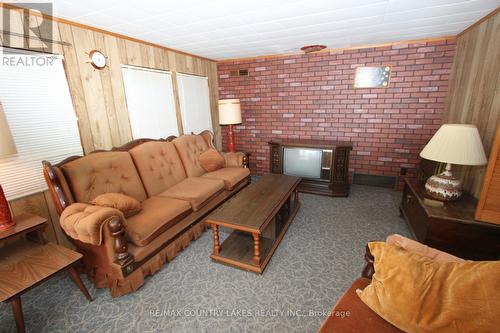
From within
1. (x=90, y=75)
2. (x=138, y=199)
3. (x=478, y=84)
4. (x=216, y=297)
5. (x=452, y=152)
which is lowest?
(x=216, y=297)

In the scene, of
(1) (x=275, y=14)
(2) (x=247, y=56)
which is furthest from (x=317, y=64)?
(1) (x=275, y=14)

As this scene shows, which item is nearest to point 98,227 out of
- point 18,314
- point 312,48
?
point 18,314

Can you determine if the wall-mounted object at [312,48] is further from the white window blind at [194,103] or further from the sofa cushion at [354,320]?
the sofa cushion at [354,320]

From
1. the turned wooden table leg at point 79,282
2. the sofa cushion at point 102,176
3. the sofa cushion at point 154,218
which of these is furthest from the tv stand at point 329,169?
Answer: the turned wooden table leg at point 79,282

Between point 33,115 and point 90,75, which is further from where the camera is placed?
point 90,75

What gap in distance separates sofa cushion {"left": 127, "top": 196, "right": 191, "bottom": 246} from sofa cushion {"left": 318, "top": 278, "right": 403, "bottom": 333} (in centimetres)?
154

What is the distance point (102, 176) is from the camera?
232cm

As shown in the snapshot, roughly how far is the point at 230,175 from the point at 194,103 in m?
1.63

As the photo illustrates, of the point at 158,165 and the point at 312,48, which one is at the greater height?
the point at 312,48

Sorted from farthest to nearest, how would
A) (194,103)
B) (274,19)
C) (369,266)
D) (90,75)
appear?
1. (194,103)
2. (90,75)
3. (274,19)
4. (369,266)

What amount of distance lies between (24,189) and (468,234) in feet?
12.5

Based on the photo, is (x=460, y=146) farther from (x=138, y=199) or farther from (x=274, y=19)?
(x=138, y=199)

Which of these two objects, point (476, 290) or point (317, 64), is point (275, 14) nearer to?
point (317, 64)

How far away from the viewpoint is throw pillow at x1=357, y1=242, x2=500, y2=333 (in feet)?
2.88
